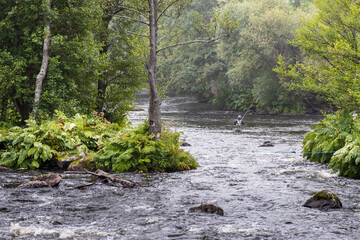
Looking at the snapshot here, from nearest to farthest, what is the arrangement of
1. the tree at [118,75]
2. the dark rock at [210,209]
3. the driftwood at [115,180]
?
the dark rock at [210,209] < the driftwood at [115,180] < the tree at [118,75]

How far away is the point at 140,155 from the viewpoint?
16.8 metres

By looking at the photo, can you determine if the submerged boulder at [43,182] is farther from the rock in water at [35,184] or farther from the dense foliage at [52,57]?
the dense foliage at [52,57]

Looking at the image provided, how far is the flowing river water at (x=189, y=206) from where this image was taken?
360 inches

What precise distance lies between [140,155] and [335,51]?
13.2 m

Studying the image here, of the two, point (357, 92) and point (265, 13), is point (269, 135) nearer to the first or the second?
point (357, 92)

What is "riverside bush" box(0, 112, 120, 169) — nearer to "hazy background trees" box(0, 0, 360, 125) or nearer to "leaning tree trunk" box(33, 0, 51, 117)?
"leaning tree trunk" box(33, 0, 51, 117)

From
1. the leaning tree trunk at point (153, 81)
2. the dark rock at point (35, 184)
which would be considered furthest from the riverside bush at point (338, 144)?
the dark rock at point (35, 184)

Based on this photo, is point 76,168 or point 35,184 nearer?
point 35,184

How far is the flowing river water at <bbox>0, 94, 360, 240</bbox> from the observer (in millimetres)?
9148

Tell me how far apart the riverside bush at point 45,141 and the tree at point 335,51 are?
1135 centimetres

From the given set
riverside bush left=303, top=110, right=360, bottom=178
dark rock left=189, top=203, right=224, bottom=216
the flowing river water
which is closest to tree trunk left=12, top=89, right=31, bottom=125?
the flowing river water

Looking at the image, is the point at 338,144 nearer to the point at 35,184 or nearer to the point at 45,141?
the point at 45,141

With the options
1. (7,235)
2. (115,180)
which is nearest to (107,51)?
(115,180)

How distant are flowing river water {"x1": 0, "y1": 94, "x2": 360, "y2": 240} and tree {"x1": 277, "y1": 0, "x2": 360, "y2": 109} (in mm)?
6125
